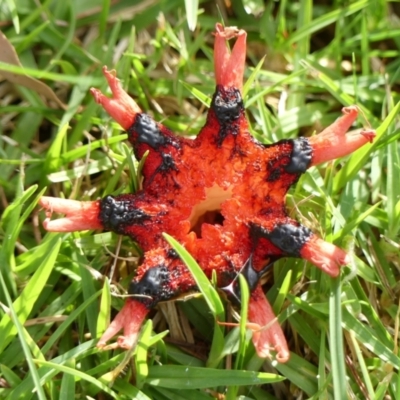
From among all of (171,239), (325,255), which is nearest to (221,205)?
(171,239)

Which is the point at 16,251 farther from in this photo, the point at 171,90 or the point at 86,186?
the point at 171,90

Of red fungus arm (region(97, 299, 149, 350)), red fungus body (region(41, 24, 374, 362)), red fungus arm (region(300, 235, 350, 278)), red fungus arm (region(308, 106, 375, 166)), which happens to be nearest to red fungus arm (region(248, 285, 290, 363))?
red fungus body (region(41, 24, 374, 362))

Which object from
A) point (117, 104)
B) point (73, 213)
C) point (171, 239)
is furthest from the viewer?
point (117, 104)

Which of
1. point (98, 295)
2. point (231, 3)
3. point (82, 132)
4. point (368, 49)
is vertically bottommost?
point (98, 295)

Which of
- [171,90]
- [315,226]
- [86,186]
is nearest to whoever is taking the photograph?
[315,226]

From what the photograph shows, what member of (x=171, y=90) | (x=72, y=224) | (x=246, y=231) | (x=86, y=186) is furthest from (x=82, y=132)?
(x=246, y=231)

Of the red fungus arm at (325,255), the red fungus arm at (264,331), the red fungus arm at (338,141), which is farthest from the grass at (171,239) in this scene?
the red fungus arm at (338,141)

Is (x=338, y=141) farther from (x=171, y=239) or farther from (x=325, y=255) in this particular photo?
(x=171, y=239)

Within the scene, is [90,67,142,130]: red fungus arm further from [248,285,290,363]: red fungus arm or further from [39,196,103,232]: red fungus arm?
[248,285,290,363]: red fungus arm
